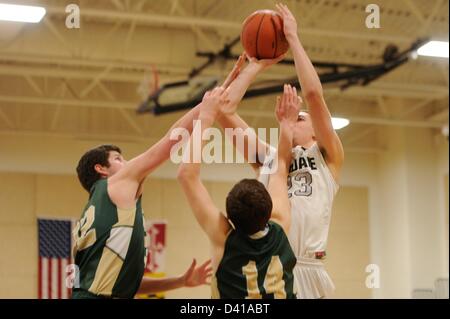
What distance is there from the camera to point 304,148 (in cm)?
491

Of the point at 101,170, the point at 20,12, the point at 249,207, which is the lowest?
the point at 249,207

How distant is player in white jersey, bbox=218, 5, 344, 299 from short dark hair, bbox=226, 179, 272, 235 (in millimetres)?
943

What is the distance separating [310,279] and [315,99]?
1.08 m

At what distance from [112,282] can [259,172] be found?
1.29 metres

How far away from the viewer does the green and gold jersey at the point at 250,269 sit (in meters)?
3.81

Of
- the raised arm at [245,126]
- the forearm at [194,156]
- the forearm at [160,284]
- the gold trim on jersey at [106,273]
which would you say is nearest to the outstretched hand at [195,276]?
the forearm at [160,284]

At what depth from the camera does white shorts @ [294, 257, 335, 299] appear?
479cm

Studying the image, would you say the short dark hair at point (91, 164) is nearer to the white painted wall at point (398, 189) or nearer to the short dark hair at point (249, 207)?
the short dark hair at point (249, 207)

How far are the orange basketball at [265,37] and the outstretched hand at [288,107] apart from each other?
49 centimetres

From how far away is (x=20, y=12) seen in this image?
10.8 metres

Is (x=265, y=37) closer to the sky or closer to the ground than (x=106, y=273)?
closer to the sky

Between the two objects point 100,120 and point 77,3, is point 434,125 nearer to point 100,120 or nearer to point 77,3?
point 100,120

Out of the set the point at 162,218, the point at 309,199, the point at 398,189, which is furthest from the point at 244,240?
the point at 398,189

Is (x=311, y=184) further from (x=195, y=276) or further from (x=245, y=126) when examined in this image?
(x=195, y=276)
